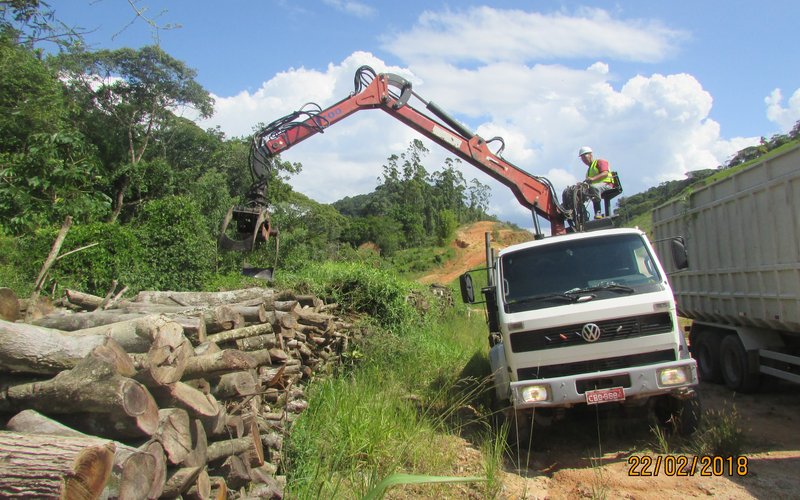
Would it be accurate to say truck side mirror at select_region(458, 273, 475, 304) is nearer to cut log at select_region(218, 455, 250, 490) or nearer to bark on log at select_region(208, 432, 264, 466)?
bark on log at select_region(208, 432, 264, 466)

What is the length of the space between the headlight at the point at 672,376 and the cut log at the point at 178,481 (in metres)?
4.29

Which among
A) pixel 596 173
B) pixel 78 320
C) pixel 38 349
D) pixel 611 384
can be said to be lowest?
pixel 611 384

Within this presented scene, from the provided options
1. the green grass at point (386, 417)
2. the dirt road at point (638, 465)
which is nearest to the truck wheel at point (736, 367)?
the dirt road at point (638, 465)

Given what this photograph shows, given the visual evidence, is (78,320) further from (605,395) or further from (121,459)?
(605,395)

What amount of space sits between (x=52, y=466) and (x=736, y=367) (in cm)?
871

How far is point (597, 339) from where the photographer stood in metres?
5.74

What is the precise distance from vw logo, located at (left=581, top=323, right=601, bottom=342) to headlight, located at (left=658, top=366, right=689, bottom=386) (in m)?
0.67

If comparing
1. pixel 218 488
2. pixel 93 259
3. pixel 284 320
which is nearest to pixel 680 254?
pixel 284 320

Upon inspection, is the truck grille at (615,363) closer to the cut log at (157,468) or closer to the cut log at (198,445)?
the cut log at (198,445)

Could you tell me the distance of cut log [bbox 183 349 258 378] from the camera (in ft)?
14.1

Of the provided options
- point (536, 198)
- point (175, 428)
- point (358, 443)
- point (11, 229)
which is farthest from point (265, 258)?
point (175, 428)

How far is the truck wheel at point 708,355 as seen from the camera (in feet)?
29.8

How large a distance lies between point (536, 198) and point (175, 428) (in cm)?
791

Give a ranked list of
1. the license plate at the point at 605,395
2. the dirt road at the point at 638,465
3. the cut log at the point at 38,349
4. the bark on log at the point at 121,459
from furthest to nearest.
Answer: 1. the license plate at the point at 605,395
2. the dirt road at the point at 638,465
3. the cut log at the point at 38,349
4. the bark on log at the point at 121,459
